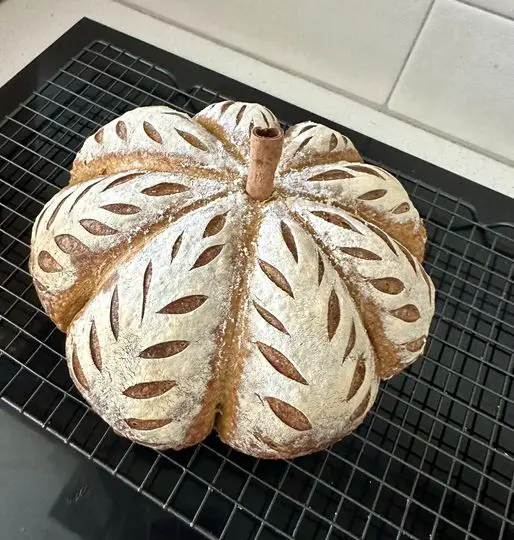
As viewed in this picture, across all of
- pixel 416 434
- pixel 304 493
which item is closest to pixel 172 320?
pixel 304 493

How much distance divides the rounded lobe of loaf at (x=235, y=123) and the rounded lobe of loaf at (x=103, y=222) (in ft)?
0.31

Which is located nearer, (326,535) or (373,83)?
(326,535)

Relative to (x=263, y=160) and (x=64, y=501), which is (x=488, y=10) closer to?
(x=263, y=160)

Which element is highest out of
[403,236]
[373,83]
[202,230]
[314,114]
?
[373,83]

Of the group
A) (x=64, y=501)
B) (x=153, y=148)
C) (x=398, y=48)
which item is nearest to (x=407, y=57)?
(x=398, y=48)

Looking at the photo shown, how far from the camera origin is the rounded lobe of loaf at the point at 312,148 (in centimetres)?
92

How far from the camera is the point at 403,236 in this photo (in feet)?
3.06

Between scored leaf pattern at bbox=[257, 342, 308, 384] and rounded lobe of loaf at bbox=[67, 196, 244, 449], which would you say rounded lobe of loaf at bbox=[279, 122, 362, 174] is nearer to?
rounded lobe of loaf at bbox=[67, 196, 244, 449]

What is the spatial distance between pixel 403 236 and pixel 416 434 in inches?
11.7

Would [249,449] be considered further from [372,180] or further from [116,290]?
[372,180]

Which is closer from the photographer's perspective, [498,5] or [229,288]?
[229,288]

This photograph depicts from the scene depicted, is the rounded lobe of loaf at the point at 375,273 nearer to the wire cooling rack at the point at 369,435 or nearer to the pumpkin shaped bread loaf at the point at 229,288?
the pumpkin shaped bread loaf at the point at 229,288

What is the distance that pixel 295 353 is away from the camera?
754 millimetres

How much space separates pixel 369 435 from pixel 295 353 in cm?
28
